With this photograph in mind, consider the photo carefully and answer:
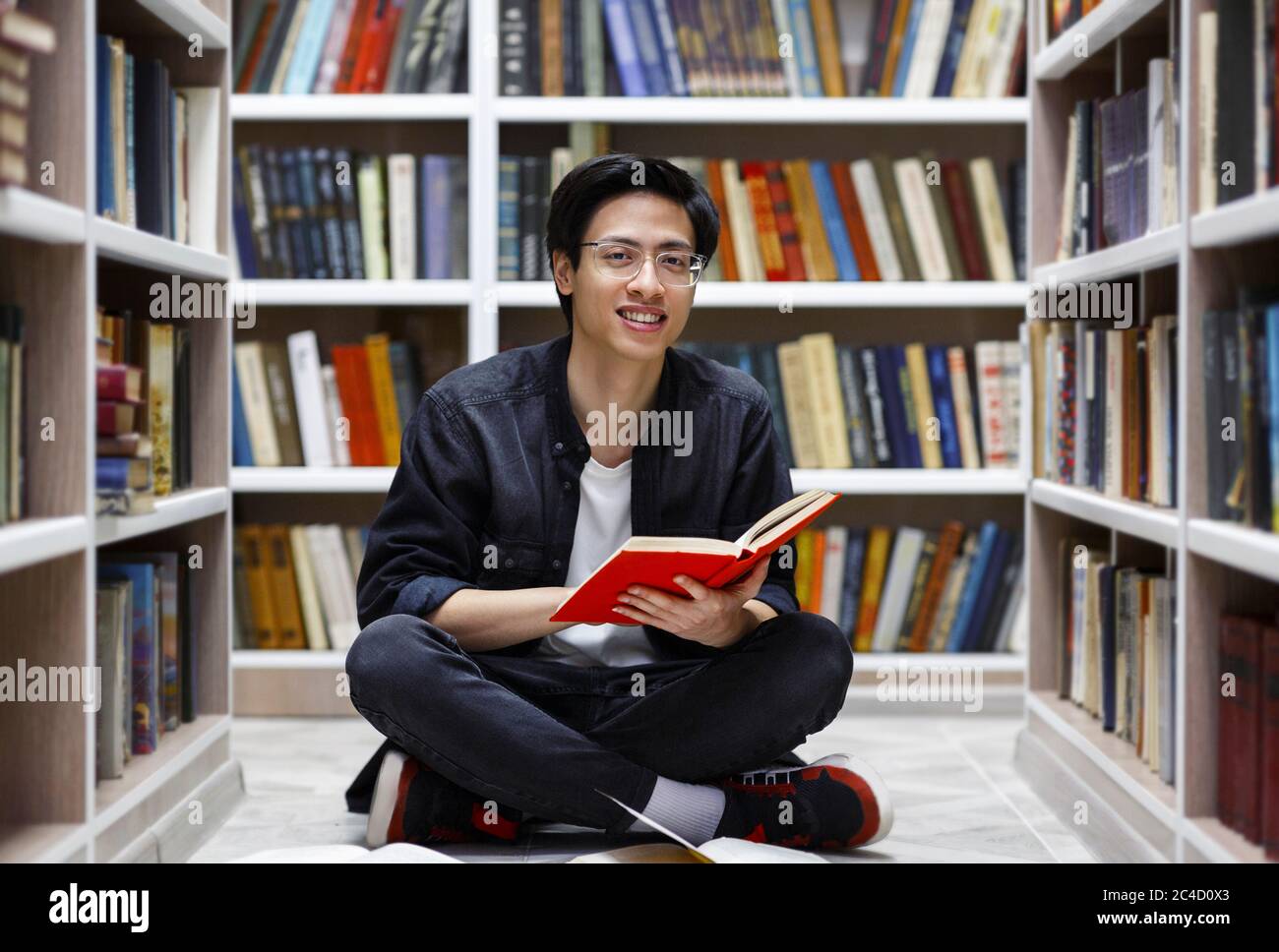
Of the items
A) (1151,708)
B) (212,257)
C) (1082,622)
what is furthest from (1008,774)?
(212,257)

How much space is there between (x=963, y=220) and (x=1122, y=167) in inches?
32.1

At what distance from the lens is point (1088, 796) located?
5.94 feet

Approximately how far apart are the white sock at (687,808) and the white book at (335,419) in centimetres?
120

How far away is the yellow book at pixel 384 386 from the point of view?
2.63 metres

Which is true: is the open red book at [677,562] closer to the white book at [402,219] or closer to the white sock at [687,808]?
the white sock at [687,808]

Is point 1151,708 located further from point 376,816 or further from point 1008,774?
point 376,816

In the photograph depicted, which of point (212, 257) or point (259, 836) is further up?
point (212, 257)

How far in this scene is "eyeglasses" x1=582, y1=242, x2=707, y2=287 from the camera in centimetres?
171

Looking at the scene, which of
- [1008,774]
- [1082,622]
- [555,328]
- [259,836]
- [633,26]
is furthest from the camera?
[555,328]

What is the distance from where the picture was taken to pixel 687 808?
5.41 ft

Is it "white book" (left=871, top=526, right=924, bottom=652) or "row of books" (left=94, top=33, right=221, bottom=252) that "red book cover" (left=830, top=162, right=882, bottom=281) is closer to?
"white book" (left=871, top=526, right=924, bottom=652)

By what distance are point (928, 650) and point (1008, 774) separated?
1.76 feet

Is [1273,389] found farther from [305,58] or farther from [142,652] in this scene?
[305,58]

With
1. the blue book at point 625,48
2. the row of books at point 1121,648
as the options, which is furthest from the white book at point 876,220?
the row of books at point 1121,648
